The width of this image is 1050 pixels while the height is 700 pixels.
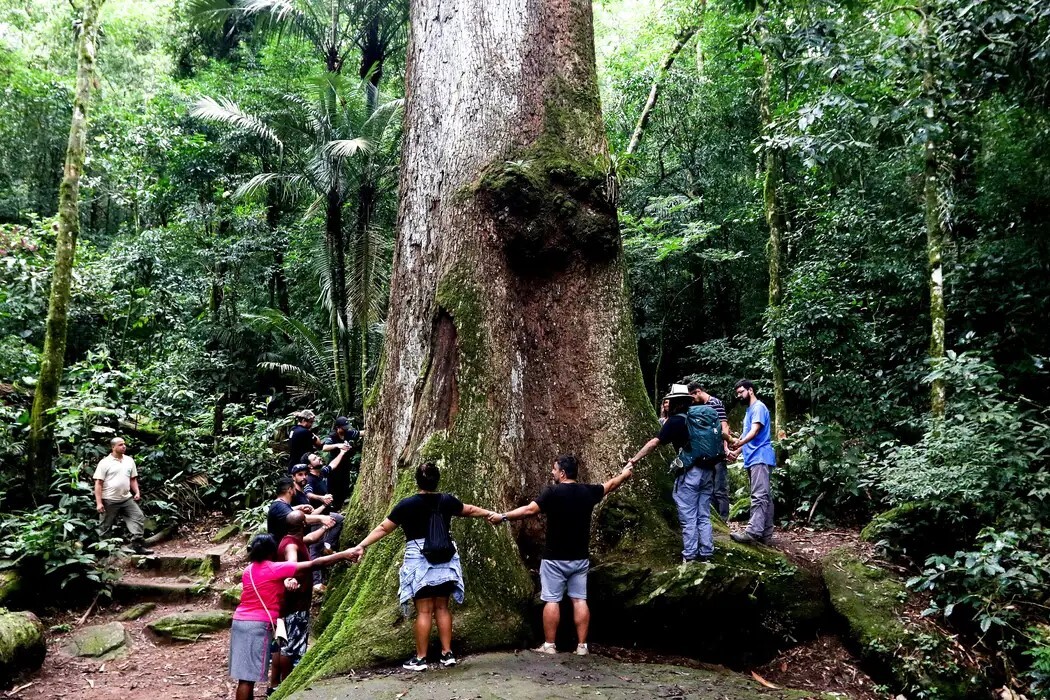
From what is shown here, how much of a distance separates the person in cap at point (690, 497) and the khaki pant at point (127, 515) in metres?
8.16

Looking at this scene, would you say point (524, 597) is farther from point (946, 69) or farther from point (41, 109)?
point (41, 109)

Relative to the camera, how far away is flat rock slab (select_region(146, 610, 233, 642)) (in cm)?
825

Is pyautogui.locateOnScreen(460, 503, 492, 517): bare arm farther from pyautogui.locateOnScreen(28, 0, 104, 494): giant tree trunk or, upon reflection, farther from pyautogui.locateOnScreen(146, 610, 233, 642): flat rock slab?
pyautogui.locateOnScreen(28, 0, 104, 494): giant tree trunk

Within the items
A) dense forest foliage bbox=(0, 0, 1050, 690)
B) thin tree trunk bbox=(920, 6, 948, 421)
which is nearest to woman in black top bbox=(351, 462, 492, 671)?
dense forest foliage bbox=(0, 0, 1050, 690)

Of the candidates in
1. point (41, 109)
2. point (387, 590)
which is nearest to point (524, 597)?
point (387, 590)

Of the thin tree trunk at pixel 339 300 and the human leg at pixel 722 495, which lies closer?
the human leg at pixel 722 495

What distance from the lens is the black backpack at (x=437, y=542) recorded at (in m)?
4.75

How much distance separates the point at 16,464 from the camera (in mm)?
10016

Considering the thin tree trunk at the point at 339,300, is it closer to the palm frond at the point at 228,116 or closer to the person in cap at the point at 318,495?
the palm frond at the point at 228,116

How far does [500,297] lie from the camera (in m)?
6.02

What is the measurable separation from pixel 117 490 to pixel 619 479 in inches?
319

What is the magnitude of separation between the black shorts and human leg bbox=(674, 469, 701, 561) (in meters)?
2.02

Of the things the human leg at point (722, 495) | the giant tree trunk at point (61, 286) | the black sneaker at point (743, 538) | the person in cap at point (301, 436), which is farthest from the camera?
the giant tree trunk at point (61, 286)

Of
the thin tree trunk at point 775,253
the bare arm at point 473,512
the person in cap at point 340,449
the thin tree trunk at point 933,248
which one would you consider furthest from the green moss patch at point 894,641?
the person in cap at point 340,449
